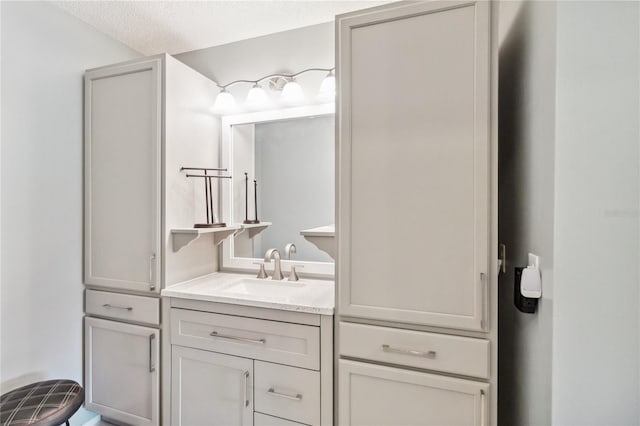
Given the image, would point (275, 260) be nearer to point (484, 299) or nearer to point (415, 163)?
point (415, 163)

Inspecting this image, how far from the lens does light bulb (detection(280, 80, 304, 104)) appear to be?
6.52ft

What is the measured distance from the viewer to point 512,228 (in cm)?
135

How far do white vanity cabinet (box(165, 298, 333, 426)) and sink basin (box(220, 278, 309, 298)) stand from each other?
0.99ft

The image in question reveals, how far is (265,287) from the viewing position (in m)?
1.98

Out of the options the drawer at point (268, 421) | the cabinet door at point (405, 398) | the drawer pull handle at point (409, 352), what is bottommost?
the drawer at point (268, 421)

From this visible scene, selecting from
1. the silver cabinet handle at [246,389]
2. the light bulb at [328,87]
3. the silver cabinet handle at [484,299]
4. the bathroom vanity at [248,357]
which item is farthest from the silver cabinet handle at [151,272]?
the silver cabinet handle at [484,299]

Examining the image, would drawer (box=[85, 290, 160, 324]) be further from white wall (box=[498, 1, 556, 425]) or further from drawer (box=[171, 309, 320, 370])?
white wall (box=[498, 1, 556, 425])

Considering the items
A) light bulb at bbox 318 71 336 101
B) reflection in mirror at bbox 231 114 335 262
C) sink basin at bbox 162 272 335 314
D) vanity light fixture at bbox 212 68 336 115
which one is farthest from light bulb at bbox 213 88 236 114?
sink basin at bbox 162 272 335 314

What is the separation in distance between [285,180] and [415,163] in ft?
3.31

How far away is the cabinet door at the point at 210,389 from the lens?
5.07 feet

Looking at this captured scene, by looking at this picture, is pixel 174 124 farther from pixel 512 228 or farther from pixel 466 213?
pixel 512 228

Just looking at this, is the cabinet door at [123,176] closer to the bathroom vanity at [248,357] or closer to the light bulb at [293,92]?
the bathroom vanity at [248,357]

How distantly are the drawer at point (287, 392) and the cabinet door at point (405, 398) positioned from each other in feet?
0.42

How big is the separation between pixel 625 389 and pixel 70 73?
2.83 m
